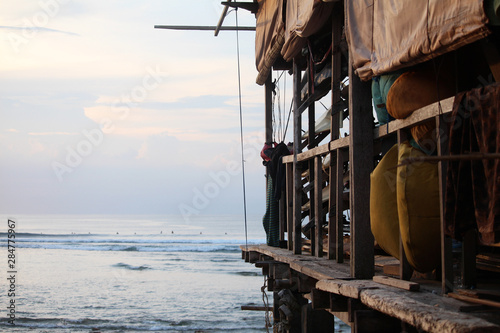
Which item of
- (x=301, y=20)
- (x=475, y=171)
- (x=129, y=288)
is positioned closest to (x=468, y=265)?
(x=475, y=171)

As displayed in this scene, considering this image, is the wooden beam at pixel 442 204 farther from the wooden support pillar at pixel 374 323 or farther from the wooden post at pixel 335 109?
the wooden post at pixel 335 109

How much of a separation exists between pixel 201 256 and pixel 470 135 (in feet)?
115

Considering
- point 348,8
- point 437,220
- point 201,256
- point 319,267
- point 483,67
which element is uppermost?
point 348,8

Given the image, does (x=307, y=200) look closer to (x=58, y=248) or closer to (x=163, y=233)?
(x=58, y=248)

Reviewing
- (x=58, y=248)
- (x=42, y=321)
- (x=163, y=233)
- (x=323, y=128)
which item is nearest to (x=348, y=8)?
(x=323, y=128)

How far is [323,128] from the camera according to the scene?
29.8ft

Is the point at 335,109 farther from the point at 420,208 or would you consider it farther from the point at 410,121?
the point at 420,208

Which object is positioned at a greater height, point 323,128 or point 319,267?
point 323,128

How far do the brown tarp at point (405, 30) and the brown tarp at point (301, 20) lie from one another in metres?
1.02

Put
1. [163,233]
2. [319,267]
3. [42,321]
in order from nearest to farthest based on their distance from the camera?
[319,267] → [42,321] → [163,233]

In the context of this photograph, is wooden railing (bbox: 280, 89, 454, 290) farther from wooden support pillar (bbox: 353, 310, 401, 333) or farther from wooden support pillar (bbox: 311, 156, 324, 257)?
wooden support pillar (bbox: 353, 310, 401, 333)

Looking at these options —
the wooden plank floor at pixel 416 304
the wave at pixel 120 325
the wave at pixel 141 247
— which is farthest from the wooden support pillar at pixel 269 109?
the wave at pixel 141 247

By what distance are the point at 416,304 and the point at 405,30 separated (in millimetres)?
1880

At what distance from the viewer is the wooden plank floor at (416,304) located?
2.79 meters
